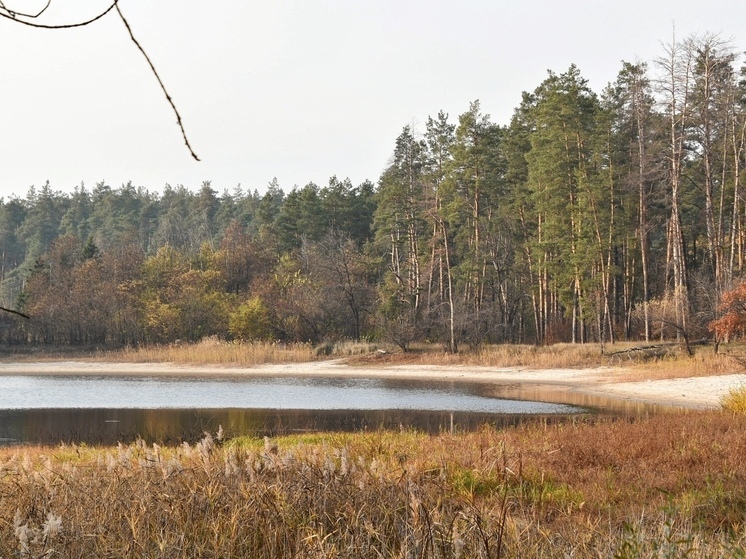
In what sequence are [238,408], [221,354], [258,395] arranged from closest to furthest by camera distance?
[238,408] → [258,395] → [221,354]

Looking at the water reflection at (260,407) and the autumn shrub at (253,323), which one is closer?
the water reflection at (260,407)

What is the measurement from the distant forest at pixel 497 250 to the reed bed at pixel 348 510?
104ft

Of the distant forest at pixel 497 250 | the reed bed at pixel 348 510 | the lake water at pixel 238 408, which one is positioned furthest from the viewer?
the distant forest at pixel 497 250

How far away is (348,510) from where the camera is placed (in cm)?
557

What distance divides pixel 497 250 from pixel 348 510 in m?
53.5

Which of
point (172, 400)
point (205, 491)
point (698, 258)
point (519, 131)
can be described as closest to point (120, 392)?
point (172, 400)

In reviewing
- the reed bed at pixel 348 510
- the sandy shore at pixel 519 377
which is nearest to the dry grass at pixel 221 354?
the sandy shore at pixel 519 377

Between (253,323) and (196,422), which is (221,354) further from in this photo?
(196,422)

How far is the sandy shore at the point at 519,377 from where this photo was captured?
27750 mm

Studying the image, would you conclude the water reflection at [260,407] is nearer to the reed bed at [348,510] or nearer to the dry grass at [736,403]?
the dry grass at [736,403]

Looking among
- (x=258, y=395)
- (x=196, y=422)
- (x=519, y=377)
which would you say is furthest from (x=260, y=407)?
(x=519, y=377)

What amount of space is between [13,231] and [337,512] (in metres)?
122

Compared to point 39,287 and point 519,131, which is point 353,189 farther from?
point 39,287

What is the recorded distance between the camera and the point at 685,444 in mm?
11273
